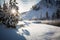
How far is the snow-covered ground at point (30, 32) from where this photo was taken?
407 cm

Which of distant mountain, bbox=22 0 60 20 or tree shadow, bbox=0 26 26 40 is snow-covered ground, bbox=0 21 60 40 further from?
distant mountain, bbox=22 0 60 20

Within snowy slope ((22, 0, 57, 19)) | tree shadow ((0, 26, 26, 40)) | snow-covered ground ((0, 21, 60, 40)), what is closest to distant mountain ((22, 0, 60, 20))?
snowy slope ((22, 0, 57, 19))

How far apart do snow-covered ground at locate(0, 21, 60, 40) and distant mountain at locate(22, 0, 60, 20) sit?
19 centimetres

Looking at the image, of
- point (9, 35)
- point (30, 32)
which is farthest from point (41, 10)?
point (9, 35)

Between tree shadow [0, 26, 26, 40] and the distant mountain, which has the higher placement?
the distant mountain

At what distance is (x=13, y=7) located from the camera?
4242mm

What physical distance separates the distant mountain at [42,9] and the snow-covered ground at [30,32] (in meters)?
0.19

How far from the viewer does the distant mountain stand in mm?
4215

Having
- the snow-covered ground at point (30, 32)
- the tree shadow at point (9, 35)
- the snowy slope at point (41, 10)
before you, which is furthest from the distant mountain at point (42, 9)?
the tree shadow at point (9, 35)

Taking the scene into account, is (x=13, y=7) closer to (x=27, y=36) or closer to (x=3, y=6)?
(x=3, y=6)

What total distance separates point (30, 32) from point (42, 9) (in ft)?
2.29

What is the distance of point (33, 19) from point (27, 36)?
1.57 feet

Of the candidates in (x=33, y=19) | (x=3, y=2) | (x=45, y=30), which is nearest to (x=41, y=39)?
(x=45, y=30)

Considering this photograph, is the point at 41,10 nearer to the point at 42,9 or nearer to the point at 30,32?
the point at 42,9
